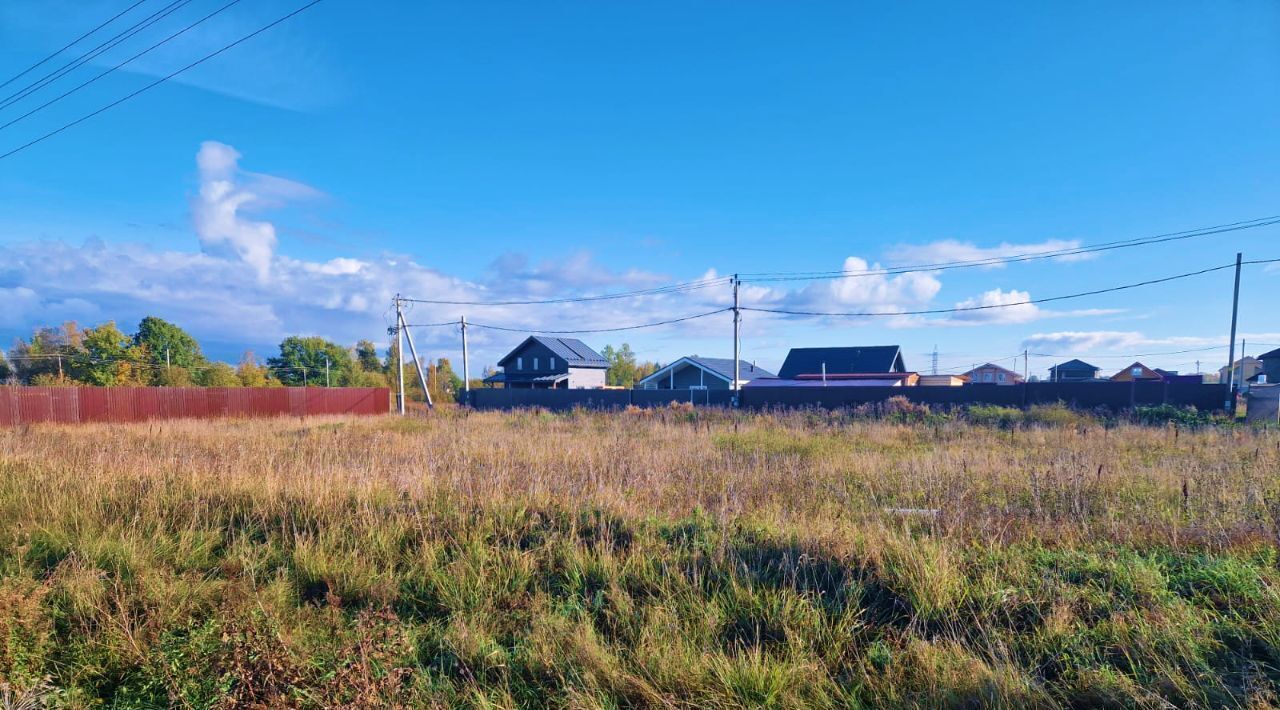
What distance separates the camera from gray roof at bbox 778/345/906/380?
40.8 m

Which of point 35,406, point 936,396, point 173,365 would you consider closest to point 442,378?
point 173,365

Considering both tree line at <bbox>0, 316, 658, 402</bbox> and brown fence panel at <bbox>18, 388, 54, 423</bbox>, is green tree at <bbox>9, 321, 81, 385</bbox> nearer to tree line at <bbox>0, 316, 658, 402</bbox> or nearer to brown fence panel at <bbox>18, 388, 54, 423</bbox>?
tree line at <bbox>0, 316, 658, 402</bbox>

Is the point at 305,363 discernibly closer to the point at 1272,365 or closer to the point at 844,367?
the point at 844,367

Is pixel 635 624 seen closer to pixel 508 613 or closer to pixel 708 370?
pixel 508 613

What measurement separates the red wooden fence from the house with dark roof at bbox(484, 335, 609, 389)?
64.4ft

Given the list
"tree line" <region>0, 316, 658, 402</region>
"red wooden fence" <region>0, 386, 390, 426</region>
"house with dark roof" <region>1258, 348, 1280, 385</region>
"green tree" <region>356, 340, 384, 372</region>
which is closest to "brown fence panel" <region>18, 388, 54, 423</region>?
"red wooden fence" <region>0, 386, 390, 426</region>

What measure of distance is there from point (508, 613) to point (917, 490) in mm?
5064

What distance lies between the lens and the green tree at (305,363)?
67.7m

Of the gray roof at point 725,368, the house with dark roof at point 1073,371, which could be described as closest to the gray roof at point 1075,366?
the house with dark roof at point 1073,371

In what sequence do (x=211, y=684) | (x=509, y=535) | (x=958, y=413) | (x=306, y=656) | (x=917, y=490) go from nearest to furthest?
(x=211, y=684) → (x=306, y=656) → (x=509, y=535) → (x=917, y=490) → (x=958, y=413)

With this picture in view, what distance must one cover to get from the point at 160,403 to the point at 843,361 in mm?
39246

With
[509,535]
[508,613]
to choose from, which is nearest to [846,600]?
[508,613]

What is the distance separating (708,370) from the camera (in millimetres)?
37156

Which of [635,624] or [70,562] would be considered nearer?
[635,624]
